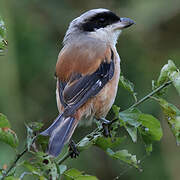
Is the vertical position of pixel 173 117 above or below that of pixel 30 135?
below

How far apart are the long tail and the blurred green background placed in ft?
5.93

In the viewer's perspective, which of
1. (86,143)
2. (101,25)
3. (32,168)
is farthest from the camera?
(101,25)

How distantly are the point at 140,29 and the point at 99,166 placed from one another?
213cm

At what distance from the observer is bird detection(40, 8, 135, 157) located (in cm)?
305

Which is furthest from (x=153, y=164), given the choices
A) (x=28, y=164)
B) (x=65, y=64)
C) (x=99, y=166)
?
(x=28, y=164)

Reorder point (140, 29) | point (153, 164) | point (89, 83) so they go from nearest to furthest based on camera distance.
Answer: point (89, 83) < point (153, 164) < point (140, 29)

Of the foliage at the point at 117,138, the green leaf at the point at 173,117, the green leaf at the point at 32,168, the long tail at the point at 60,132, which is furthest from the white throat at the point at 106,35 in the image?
the green leaf at the point at 32,168

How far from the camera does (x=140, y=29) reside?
20.5ft

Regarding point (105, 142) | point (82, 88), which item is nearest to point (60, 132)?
point (105, 142)

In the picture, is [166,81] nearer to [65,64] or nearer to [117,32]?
[65,64]

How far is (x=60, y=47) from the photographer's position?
6.03m

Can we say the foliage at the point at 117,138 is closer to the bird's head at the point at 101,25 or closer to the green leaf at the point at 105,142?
the green leaf at the point at 105,142

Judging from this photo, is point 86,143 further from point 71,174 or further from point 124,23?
point 124,23

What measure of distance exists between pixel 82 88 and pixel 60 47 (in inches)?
114
